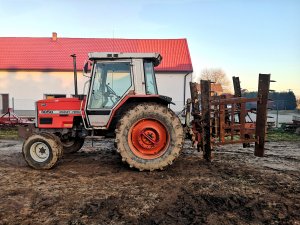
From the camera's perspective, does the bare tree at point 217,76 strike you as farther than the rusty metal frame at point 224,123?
Yes

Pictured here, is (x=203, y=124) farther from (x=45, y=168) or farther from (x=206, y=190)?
(x=45, y=168)

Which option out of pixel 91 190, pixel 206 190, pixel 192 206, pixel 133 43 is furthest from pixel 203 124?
pixel 133 43

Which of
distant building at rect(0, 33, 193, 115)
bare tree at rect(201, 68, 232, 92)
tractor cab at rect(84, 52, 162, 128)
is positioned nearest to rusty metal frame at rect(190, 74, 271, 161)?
tractor cab at rect(84, 52, 162, 128)

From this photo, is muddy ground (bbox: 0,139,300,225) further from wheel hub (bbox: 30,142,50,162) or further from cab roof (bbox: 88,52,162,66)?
cab roof (bbox: 88,52,162,66)

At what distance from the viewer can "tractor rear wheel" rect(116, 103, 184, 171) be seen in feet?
18.4

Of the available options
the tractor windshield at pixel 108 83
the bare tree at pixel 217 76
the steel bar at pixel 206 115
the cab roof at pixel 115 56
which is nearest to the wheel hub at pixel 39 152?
the tractor windshield at pixel 108 83

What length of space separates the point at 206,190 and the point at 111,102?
8.87 ft

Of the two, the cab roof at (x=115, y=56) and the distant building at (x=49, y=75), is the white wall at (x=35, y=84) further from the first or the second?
the cab roof at (x=115, y=56)

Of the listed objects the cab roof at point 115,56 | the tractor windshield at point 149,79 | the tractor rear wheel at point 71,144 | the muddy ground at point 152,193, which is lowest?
the muddy ground at point 152,193

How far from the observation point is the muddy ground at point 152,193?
3.63 m

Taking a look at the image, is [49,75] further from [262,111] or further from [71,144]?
[262,111]

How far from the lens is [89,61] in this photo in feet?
19.7

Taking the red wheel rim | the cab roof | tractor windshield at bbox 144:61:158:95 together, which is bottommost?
the red wheel rim

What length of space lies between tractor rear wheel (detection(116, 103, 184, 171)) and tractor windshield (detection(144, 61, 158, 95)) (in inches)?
21.7
